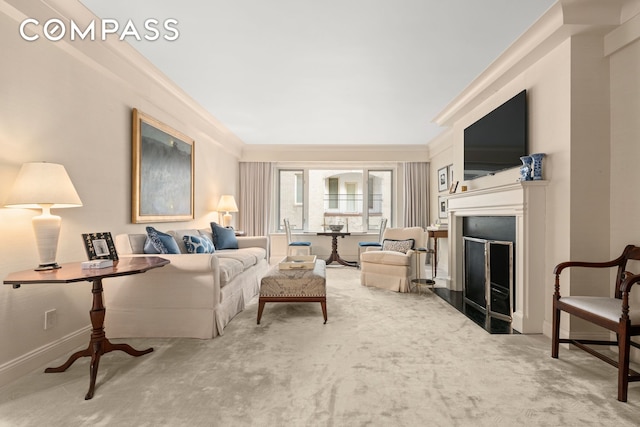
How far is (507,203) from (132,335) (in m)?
3.66

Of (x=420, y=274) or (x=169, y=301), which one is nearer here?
(x=169, y=301)

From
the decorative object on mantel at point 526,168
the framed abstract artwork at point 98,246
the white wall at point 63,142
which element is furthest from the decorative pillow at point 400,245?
the framed abstract artwork at point 98,246

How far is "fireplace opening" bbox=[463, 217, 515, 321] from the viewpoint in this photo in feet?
11.4

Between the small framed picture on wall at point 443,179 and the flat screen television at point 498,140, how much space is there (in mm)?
2158

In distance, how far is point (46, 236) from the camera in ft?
7.50

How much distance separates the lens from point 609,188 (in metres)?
2.80

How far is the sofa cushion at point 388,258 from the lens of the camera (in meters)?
4.82

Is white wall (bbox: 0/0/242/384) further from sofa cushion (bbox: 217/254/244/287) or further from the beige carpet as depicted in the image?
sofa cushion (bbox: 217/254/244/287)

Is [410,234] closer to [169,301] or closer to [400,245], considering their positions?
[400,245]

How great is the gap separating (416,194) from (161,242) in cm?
596

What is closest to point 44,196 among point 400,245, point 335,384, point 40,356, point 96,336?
point 96,336

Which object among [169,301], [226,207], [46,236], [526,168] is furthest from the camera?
[226,207]

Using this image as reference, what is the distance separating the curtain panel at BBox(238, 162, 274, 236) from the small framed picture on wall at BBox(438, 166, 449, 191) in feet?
12.1

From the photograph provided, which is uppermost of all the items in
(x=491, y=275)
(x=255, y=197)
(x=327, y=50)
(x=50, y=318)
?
(x=327, y=50)
